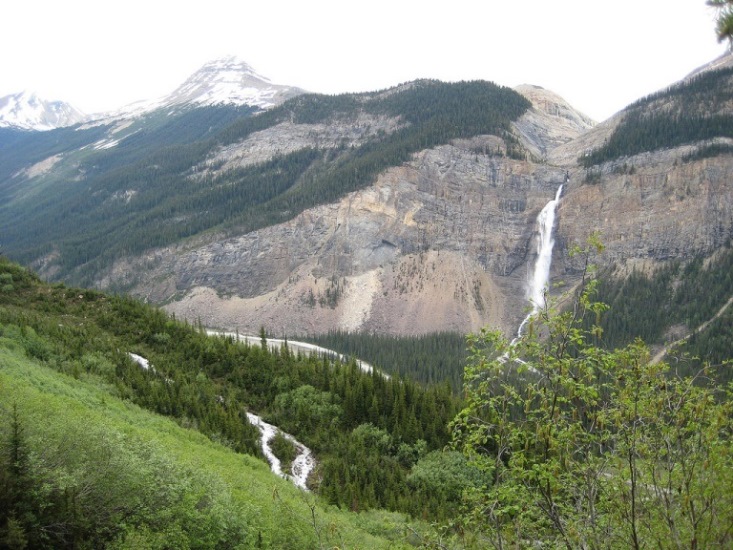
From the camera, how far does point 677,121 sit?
150 metres

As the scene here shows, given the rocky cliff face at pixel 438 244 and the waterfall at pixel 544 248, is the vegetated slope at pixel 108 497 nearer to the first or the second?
the rocky cliff face at pixel 438 244

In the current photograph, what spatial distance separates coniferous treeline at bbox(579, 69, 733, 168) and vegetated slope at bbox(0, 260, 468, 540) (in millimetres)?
118904

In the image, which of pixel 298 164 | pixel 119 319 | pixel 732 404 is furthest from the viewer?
pixel 298 164

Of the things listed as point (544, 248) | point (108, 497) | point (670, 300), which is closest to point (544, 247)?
point (544, 248)

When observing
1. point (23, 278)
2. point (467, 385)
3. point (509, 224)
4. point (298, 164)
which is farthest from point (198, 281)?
point (467, 385)

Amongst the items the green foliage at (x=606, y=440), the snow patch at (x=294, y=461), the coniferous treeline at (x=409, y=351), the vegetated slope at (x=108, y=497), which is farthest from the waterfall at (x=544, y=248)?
the green foliage at (x=606, y=440)

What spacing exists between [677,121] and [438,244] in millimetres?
70147

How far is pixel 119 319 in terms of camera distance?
183 ft

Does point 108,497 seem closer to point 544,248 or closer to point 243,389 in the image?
point 243,389

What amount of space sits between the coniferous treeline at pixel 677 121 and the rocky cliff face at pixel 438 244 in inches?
190

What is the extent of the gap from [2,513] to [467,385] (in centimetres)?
974

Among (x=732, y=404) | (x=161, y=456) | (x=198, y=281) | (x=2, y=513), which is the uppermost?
(x=732, y=404)

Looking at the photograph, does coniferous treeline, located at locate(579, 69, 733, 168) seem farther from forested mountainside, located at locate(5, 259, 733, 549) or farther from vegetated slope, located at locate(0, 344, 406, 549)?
vegetated slope, located at locate(0, 344, 406, 549)

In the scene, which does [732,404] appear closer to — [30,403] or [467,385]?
[467,385]
